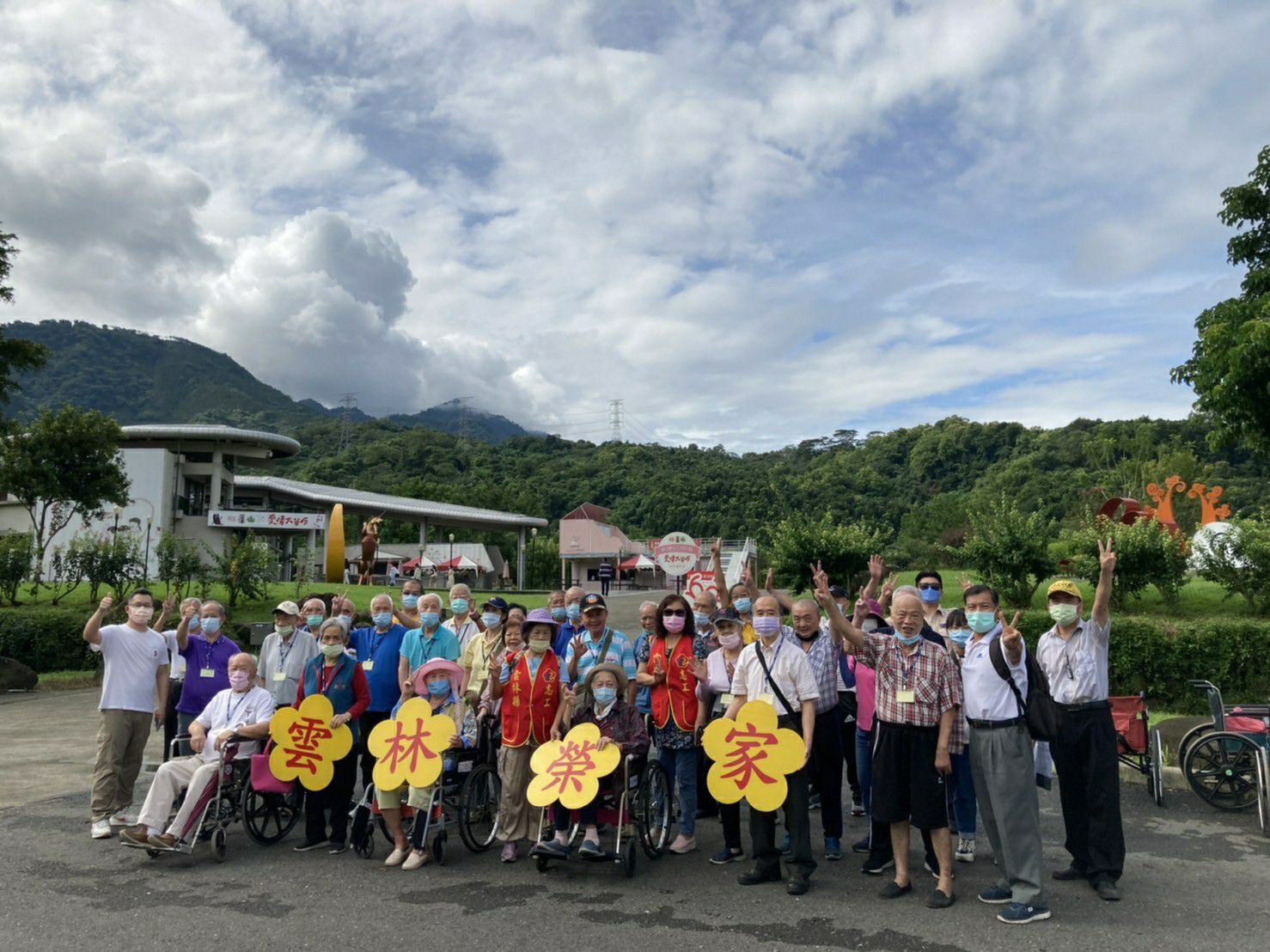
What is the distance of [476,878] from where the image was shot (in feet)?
18.3

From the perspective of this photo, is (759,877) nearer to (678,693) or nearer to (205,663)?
(678,693)

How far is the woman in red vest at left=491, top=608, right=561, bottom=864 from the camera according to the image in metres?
5.99

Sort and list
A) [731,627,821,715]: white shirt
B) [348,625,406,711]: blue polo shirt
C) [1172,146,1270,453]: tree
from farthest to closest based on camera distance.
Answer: [1172,146,1270,453]: tree < [348,625,406,711]: blue polo shirt < [731,627,821,715]: white shirt

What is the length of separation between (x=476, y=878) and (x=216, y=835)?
6.42ft

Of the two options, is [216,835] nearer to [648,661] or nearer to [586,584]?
[648,661]

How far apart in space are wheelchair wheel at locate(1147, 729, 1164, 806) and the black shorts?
11.8 ft

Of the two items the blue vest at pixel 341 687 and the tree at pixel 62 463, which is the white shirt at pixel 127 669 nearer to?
the blue vest at pixel 341 687

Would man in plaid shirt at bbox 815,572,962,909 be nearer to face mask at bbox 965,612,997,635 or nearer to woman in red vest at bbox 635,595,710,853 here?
face mask at bbox 965,612,997,635

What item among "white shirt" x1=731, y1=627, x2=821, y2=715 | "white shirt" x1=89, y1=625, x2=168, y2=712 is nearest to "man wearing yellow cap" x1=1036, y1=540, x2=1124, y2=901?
"white shirt" x1=731, y1=627, x2=821, y2=715

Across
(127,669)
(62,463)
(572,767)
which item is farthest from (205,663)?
(62,463)

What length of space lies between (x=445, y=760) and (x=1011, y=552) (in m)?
15.5

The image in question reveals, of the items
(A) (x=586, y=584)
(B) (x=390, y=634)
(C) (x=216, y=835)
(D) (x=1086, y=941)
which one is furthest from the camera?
(A) (x=586, y=584)

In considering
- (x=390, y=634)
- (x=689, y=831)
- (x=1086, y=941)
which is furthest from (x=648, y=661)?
(x=1086, y=941)

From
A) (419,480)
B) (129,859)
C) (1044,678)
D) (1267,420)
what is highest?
(419,480)
